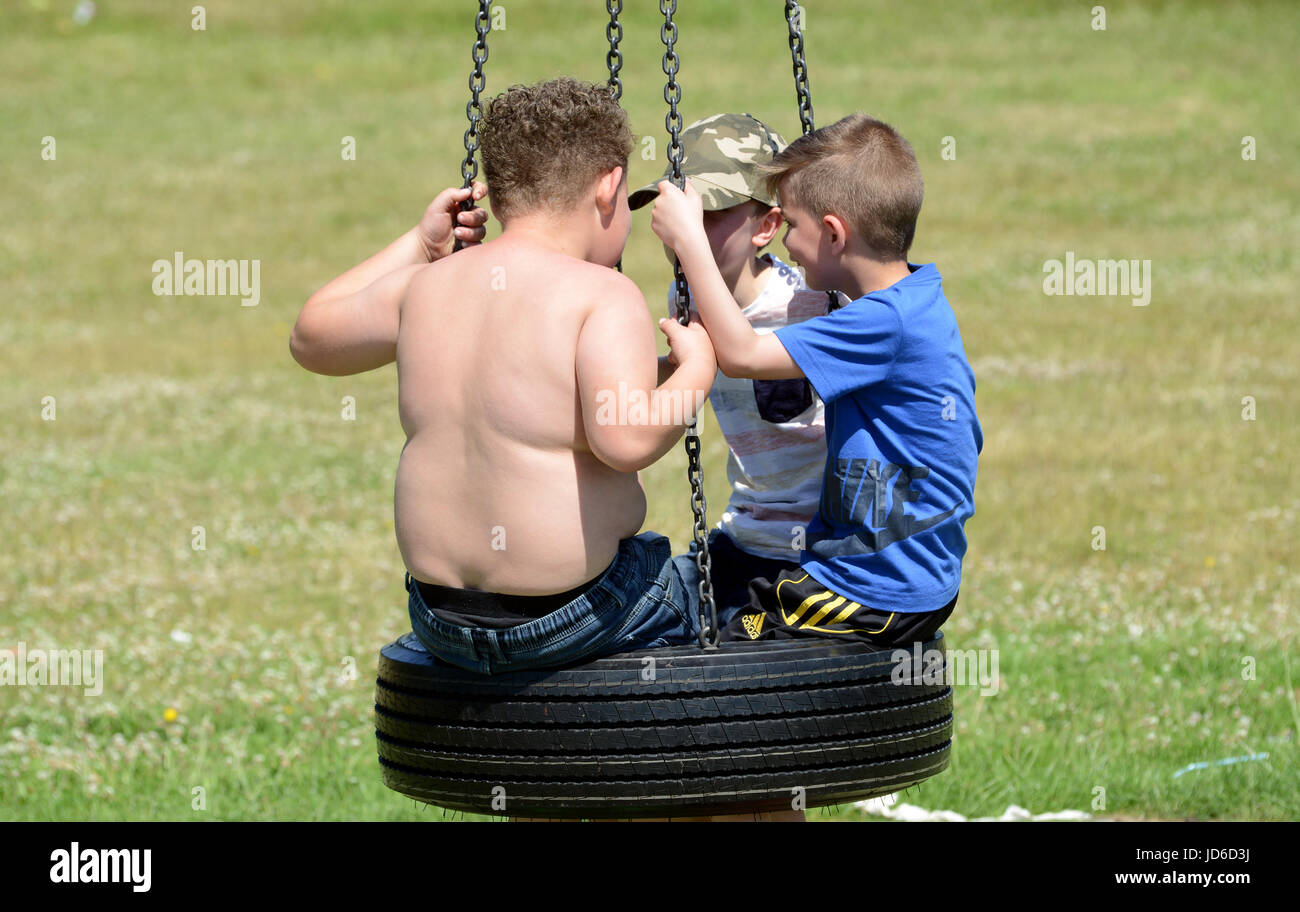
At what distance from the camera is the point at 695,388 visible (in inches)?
145

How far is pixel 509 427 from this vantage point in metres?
3.69

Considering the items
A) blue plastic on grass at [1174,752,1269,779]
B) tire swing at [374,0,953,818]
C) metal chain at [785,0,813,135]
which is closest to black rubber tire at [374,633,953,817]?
tire swing at [374,0,953,818]

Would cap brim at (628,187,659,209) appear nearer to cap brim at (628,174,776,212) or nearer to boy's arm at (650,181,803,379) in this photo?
cap brim at (628,174,776,212)

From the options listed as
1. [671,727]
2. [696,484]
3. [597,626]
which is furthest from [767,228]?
[671,727]

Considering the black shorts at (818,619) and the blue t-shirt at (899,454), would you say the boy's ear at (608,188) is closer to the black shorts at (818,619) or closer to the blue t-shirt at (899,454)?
the blue t-shirt at (899,454)

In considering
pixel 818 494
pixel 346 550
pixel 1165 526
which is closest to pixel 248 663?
pixel 346 550

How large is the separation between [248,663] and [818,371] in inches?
187

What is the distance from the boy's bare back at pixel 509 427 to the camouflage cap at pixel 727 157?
2.63 feet

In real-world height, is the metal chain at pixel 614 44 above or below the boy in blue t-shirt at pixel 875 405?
above

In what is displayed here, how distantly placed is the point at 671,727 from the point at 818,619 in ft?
1.74

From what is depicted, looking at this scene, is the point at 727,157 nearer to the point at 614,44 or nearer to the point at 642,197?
the point at 642,197

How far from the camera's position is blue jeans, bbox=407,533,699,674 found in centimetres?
374

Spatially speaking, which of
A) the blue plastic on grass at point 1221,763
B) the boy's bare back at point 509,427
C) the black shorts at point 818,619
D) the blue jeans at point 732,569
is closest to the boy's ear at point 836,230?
the boy's bare back at point 509,427

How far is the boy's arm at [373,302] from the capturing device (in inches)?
159
